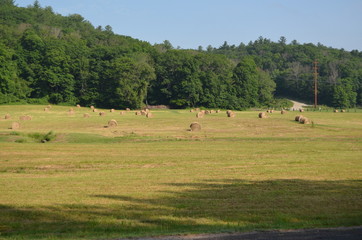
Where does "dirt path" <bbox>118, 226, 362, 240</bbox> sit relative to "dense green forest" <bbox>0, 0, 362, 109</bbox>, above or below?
below

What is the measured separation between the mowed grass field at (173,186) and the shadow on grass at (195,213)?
27mm

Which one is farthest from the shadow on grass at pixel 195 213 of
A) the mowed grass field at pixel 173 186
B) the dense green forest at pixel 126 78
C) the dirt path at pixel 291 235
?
the dense green forest at pixel 126 78

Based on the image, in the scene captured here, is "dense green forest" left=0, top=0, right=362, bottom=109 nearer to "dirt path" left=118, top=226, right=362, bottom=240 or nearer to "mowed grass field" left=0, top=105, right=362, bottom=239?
"mowed grass field" left=0, top=105, right=362, bottom=239

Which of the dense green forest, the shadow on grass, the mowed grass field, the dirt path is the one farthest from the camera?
the dense green forest

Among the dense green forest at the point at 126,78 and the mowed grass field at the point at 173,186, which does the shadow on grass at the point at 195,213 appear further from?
the dense green forest at the point at 126,78

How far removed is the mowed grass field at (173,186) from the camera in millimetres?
12344

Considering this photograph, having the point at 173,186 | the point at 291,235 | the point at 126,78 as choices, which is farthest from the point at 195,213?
the point at 126,78

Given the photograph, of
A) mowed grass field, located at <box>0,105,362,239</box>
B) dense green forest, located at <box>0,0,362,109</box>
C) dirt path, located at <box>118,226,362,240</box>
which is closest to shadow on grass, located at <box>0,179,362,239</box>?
mowed grass field, located at <box>0,105,362,239</box>

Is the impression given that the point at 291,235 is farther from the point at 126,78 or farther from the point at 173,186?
the point at 126,78

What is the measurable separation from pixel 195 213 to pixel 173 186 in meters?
5.05

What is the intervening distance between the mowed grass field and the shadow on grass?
0.09ft

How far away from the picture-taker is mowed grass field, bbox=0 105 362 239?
12.3 m

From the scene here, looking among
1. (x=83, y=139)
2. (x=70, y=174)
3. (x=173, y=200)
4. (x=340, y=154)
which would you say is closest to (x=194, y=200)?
(x=173, y=200)

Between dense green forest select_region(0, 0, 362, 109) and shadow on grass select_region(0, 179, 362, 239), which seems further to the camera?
dense green forest select_region(0, 0, 362, 109)
